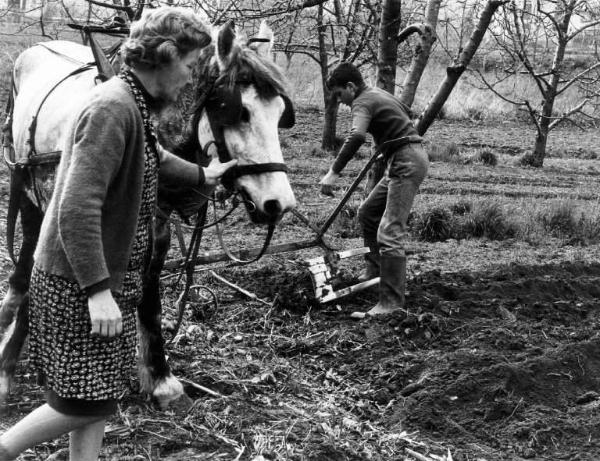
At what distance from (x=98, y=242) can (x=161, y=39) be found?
719mm

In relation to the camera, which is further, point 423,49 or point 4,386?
point 423,49

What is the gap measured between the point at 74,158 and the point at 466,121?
21647 mm

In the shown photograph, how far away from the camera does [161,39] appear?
8.16 ft

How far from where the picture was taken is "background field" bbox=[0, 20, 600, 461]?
11.9 ft

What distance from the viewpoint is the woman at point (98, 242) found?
2287 mm

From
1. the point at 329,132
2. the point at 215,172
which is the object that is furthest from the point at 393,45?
the point at 329,132

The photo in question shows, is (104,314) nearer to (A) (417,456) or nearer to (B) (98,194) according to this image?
(B) (98,194)

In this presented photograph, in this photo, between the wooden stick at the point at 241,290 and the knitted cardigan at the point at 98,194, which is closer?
the knitted cardigan at the point at 98,194

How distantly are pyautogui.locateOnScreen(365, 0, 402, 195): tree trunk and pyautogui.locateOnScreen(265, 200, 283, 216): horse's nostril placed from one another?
3.53 m

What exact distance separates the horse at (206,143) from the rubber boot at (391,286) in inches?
78.1

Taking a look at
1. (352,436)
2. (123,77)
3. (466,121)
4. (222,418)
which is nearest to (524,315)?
(352,436)

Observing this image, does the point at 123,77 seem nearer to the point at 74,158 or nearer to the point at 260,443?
the point at 74,158

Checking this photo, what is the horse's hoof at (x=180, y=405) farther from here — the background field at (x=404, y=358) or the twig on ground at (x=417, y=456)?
the twig on ground at (x=417, y=456)

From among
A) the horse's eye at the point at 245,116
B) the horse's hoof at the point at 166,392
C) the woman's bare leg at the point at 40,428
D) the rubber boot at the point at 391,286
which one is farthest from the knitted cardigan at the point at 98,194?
the rubber boot at the point at 391,286
